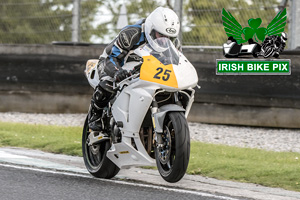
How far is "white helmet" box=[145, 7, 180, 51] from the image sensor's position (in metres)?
7.18

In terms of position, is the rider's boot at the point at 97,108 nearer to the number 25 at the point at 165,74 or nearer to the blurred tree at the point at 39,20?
the number 25 at the point at 165,74

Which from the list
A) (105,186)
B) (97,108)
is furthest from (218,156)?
(105,186)

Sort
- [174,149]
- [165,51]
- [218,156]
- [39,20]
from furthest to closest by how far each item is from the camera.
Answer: [39,20]
[218,156]
[165,51]
[174,149]

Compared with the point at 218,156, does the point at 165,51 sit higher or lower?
higher

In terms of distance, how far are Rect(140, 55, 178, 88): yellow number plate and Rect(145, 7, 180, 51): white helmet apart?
0.22m

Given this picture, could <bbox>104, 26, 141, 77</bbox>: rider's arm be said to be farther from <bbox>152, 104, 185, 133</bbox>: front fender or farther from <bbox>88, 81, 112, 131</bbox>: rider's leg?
<bbox>152, 104, 185, 133</bbox>: front fender

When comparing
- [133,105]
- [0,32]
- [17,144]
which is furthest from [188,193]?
[0,32]

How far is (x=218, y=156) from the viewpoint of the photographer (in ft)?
30.6

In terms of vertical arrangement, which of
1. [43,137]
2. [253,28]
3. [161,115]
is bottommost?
[43,137]

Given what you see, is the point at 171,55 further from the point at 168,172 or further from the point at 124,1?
the point at 124,1

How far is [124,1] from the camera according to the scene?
1407 centimetres

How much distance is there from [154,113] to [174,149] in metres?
0.41

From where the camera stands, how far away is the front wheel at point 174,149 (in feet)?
21.7

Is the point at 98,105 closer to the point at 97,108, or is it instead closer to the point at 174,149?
the point at 97,108
